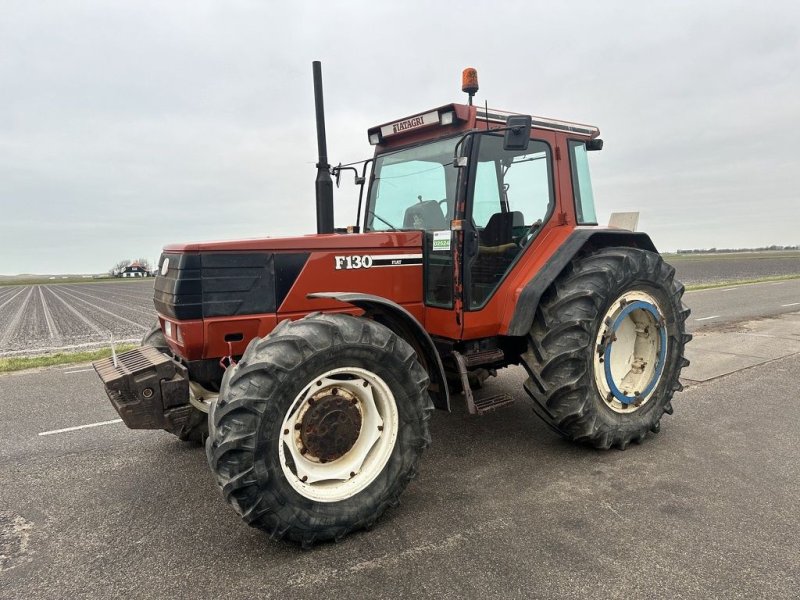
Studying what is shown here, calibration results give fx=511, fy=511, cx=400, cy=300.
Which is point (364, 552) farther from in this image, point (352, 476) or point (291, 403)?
point (291, 403)

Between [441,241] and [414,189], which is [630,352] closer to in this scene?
[441,241]

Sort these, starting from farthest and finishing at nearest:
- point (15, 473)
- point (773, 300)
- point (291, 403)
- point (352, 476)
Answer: point (773, 300), point (15, 473), point (352, 476), point (291, 403)

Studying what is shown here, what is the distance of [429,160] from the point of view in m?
3.97

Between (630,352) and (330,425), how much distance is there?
2804mm

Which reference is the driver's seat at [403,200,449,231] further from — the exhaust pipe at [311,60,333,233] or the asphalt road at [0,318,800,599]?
the asphalt road at [0,318,800,599]

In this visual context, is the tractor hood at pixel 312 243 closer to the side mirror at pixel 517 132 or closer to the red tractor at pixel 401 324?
the red tractor at pixel 401 324

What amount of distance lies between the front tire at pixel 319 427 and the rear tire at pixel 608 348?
3.76 feet

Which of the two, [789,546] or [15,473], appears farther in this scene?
[15,473]

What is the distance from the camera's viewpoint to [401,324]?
135 inches

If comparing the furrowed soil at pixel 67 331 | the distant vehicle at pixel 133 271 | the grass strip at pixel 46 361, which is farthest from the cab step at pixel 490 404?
the distant vehicle at pixel 133 271

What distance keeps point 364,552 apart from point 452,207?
7.71ft

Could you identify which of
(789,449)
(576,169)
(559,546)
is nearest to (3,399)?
(559,546)

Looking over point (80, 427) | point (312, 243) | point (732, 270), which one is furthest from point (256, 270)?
point (732, 270)

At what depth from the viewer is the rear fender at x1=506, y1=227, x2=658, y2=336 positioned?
12.1 feet
